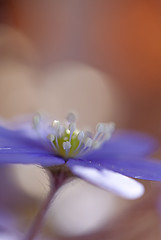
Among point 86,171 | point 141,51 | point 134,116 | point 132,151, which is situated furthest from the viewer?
point 141,51

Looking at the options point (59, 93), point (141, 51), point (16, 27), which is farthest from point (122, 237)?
point (16, 27)

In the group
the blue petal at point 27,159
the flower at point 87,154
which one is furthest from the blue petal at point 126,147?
the blue petal at point 27,159

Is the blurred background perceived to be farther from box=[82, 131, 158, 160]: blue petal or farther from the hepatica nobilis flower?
the hepatica nobilis flower

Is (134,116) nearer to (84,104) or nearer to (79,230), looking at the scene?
(84,104)

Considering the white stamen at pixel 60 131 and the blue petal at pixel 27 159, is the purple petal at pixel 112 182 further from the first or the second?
the white stamen at pixel 60 131

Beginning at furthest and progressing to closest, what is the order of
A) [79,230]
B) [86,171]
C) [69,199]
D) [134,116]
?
[134,116]
[69,199]
[79,230]
[86,171]

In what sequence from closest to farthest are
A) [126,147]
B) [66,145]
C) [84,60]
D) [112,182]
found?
[112,182], [66,145], [126,147], [84,60]

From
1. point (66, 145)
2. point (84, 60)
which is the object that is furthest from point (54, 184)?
point (84, 60)

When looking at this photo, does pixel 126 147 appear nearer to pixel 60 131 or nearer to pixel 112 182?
pixel 60 131
